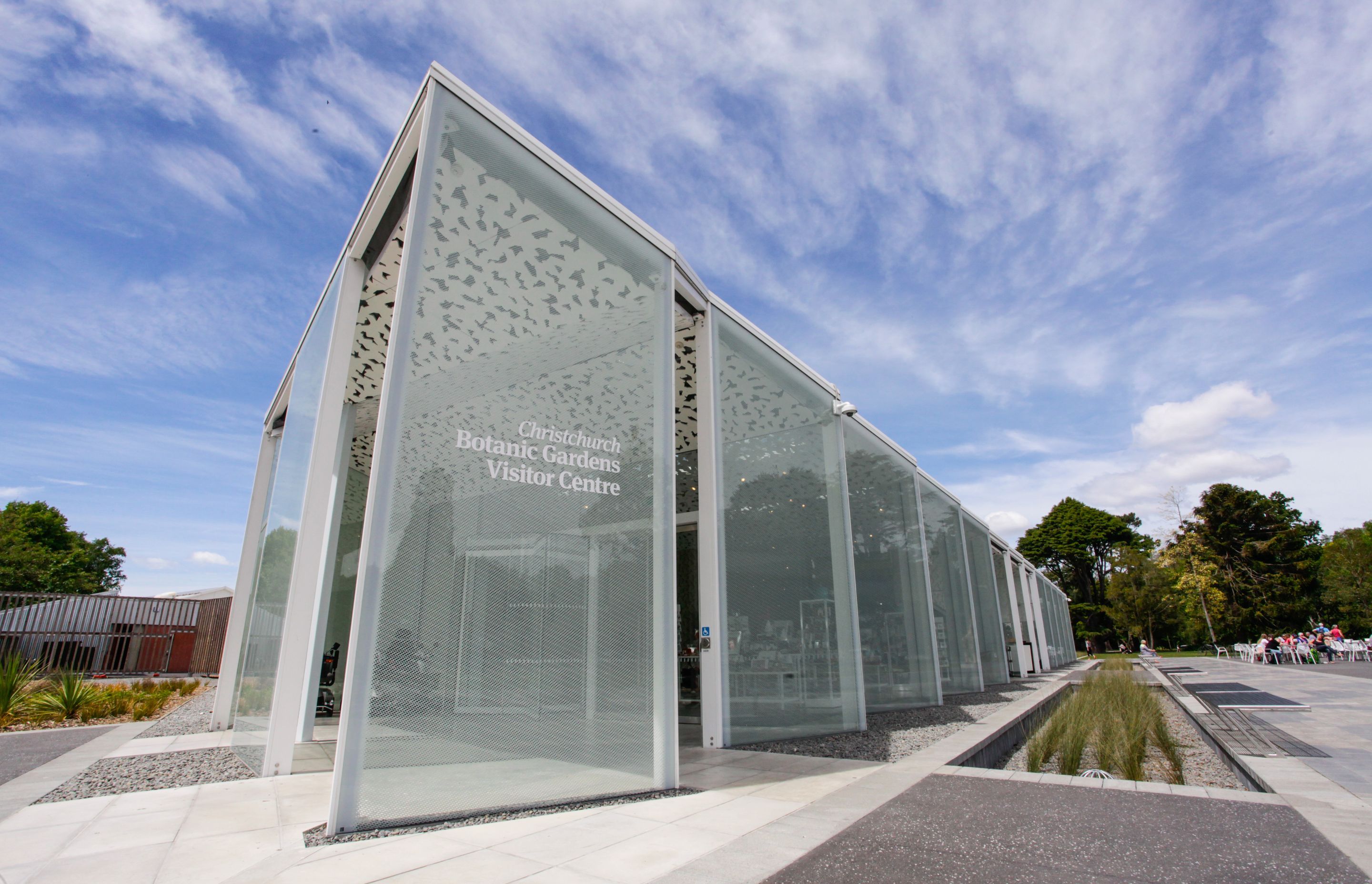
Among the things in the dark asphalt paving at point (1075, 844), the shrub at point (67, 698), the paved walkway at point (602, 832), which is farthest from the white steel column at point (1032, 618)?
the shrub at point (67, 698)

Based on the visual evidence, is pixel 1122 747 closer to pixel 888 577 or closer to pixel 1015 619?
pixel 888 577

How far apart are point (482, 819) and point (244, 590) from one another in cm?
819

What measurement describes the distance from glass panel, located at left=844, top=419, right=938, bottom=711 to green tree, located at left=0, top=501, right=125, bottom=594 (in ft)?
130

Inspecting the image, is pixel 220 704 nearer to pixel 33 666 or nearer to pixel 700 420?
pixel 33 666

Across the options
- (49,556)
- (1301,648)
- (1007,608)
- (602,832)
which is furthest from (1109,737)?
(49,556)

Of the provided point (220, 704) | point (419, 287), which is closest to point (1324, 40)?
point (419, 287)

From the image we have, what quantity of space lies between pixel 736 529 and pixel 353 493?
6550 mm

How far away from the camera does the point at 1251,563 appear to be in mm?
40969

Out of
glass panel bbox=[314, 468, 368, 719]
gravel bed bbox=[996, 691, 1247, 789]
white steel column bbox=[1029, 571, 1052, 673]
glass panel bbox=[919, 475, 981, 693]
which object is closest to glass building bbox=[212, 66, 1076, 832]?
glass panel bbox=[314, 468, 368, 719]

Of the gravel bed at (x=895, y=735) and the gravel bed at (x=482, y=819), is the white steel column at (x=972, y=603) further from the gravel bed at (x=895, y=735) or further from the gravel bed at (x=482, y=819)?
the gravel bed at (x=482, y=819)

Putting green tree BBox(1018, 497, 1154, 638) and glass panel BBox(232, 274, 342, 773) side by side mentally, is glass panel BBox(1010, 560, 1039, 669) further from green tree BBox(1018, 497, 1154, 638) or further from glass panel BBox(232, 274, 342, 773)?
green tree BBox(1018, 497, 1154, 638)

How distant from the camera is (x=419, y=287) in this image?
14.8 feet

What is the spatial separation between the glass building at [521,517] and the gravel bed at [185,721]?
0.42m

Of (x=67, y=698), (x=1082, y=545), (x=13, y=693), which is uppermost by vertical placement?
(x=1082, y=545)
